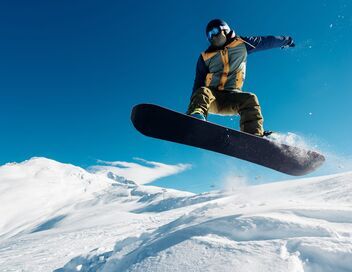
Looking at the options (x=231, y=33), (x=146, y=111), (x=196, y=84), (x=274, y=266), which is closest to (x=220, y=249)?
(x=274, y=266)

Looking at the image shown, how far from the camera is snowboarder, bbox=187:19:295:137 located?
4992 millimetres

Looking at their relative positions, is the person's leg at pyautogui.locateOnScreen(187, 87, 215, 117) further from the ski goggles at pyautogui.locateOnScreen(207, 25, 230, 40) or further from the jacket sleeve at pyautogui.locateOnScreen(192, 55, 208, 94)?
the ski goggles at pyautogui.locateOnScreen(207, 25, 230, 40)

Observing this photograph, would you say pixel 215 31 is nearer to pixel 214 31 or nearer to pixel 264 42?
pixel 214 31

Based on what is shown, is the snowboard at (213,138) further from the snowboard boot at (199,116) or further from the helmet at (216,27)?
the helmet at (216,27)

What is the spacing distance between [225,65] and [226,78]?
20 cm

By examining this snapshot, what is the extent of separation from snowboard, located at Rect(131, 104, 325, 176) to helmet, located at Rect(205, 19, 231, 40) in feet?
4.77

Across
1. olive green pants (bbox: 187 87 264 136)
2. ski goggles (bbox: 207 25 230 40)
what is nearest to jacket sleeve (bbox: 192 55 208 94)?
olive green pants (bbox: 187 87 264 136)

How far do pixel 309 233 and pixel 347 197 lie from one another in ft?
9.65

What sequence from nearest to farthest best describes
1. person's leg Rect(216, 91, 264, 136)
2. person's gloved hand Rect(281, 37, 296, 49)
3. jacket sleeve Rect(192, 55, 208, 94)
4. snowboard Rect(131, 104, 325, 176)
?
snowboard Rect(131, 104, 325, 176)
person's leg Rect(216, 91, 264, 136)
jacket sleeve Rect(192, 55, 208, 94)
person's gloved hand Rect(281, 37, 296, 49)

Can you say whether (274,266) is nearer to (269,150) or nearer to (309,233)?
(309,233)

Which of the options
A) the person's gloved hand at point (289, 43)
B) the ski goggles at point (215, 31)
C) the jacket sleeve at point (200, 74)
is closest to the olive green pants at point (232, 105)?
the jacket sleeve at point (200, 74)

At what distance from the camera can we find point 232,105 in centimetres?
525

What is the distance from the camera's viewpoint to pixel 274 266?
3543mm

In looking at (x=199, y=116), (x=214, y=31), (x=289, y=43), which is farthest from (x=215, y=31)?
(x=289, y=43)
